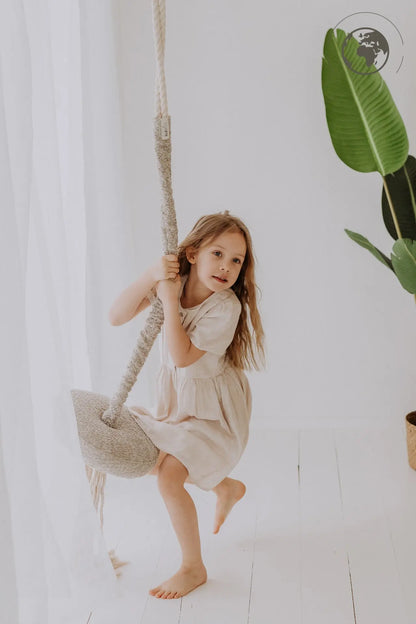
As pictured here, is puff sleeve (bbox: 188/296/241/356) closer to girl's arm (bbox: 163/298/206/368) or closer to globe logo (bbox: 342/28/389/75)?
girl's arm (bbox: 163/298/206/368)

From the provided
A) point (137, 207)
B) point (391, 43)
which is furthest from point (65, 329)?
point (391, 43)

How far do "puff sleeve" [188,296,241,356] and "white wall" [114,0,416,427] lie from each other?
88 centimetres

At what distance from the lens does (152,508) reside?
2145 millimetres

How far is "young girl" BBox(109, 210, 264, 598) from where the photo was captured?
1.69 meters

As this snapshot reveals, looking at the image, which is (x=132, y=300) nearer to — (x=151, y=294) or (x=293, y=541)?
(x=151, y=294)

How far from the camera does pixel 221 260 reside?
1.73m

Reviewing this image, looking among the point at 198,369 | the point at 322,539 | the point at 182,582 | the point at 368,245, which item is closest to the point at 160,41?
A: the point at 198,369

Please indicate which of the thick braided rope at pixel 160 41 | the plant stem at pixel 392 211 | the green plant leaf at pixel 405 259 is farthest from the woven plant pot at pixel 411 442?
the thick braided rope at pixel 160 41

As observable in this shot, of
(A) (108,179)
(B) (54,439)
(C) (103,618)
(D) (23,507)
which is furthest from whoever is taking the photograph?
(A) (108,179)

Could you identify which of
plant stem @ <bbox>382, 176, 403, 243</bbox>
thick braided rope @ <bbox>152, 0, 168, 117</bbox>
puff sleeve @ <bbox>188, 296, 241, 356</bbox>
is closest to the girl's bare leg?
puff sleeve @ <bbox>188, 296, 241, 356</bbox>

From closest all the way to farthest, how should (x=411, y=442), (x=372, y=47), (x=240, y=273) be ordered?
(x=240, y=273)
(x=411, y=442)
(x=372, y=47)

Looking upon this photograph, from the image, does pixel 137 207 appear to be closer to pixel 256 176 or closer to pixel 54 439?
pixel 256 176

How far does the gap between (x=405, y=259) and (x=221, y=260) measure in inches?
23.4

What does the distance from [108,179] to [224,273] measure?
0.72m
